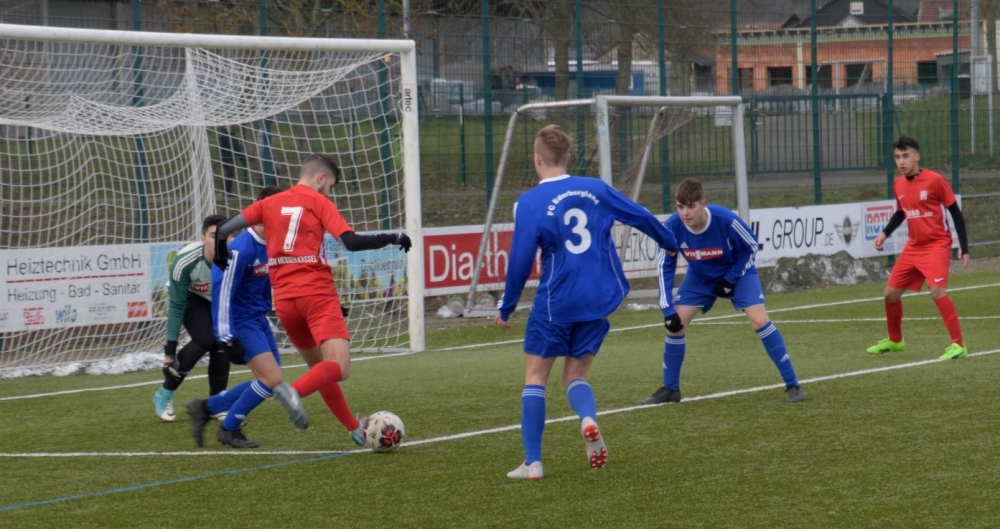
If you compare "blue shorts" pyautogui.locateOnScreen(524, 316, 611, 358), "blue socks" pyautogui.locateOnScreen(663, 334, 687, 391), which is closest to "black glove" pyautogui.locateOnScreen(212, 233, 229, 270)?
"blue shorts" pyautogui.locateOnScreen(524, 316, 611, 358)

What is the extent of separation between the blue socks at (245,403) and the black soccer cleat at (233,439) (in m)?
0.03

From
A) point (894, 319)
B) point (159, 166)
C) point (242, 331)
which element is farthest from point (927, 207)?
point (159, 166)

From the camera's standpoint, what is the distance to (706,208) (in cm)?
820

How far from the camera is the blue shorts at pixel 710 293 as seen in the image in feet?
27.4

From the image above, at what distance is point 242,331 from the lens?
23.6ft

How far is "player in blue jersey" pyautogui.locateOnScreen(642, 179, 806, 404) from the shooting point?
26.9 ft

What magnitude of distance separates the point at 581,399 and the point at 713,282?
8.52 feet

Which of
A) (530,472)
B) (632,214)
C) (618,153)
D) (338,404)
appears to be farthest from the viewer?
(618,153)

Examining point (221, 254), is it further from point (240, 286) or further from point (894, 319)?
point (894, 319)

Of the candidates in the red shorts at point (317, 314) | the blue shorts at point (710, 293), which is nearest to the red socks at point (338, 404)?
the red shorts at point (317, 314)

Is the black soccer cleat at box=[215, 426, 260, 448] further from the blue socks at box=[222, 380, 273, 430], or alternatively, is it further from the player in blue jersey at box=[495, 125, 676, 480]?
the player in blue jersey at box=[495, 125, 676, 480]

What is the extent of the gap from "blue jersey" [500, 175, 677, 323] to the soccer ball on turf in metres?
1.18

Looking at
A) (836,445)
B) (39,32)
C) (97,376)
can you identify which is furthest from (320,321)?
(97,376)

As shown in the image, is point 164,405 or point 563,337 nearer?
point 563,337
